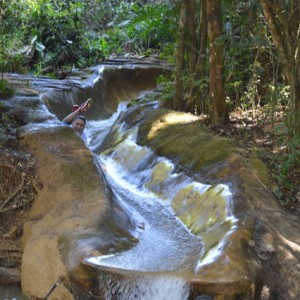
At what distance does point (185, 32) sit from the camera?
1058 cm

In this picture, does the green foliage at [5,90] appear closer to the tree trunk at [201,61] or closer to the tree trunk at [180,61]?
the tree trunk at [180,61]

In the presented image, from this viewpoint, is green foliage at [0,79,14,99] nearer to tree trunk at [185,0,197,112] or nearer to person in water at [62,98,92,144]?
person in water at [62,98,92,144]

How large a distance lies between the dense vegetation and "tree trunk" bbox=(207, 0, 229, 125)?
18 millimetres

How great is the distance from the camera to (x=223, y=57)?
906cm

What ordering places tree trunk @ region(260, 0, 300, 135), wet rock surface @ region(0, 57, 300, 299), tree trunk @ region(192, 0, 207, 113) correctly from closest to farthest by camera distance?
wet rock surface @ region(0, 57, 300, 299)
tree trunk @ region(260, 0, 300, 135)
tree trunk @ region(192, 0, 207, 113)

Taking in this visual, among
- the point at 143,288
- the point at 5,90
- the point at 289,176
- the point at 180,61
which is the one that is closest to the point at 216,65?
the point at 180,61

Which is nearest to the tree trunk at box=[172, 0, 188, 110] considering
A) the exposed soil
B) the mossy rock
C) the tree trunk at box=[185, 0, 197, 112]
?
the tree trunk at box=[185, 0, 197, 112]

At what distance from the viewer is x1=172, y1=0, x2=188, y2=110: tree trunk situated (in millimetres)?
10414

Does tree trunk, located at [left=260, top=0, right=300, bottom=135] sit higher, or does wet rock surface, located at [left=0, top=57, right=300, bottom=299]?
tree trunk, located at [left=260, top=0, right=300, bottom=135]

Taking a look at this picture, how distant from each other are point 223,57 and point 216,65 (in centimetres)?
21

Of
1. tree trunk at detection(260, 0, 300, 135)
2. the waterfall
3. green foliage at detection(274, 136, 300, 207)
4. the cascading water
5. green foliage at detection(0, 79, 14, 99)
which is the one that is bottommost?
the waterfall

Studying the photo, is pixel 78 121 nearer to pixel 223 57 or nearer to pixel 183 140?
pixel 183 140

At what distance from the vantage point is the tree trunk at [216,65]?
8.80 metres

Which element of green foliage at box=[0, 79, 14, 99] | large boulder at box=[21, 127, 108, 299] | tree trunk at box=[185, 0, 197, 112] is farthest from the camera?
tree trunk at box=[185, 0, 197, 112]
